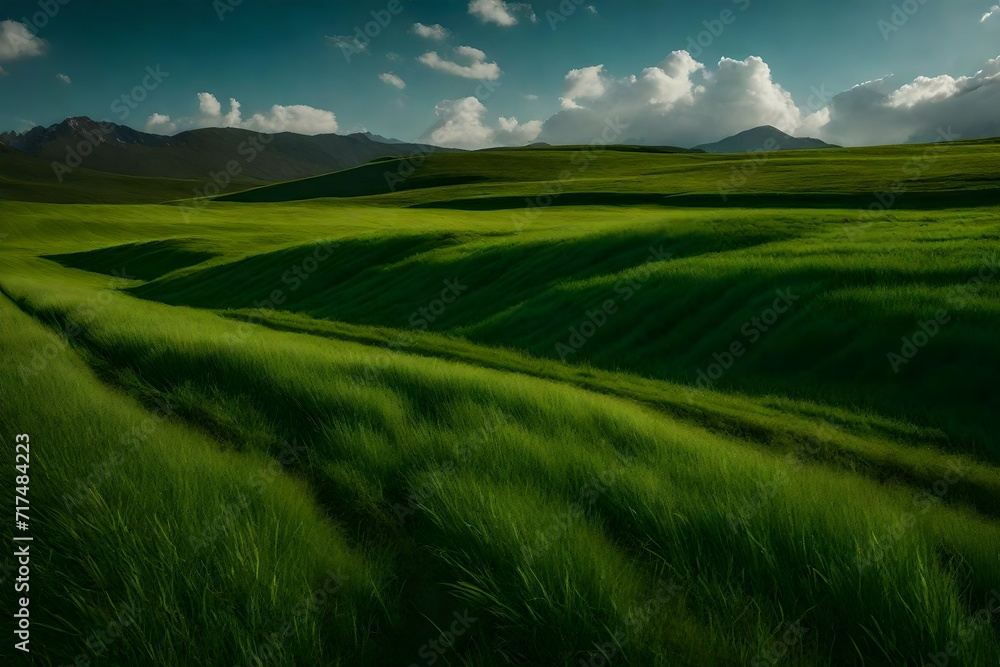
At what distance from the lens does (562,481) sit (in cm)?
477

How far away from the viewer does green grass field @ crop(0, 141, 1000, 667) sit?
9.98 feet

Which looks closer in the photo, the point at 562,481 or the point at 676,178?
the point at 562,481

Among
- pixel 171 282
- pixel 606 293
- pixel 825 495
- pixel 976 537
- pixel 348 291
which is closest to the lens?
pixel 976 537

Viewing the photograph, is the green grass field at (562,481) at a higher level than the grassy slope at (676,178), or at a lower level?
lower

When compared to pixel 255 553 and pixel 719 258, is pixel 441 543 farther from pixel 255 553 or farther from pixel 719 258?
pixel 719 258

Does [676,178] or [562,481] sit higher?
[676,178]

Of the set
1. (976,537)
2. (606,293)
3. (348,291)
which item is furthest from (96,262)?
(976,537)

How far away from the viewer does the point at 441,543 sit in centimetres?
395

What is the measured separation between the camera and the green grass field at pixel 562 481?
3043 mm

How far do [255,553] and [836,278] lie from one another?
13982 millimetres

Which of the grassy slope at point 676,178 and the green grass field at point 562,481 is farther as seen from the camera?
the grassy slope at point 676,178

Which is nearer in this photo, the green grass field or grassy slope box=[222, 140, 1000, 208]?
the green grass field

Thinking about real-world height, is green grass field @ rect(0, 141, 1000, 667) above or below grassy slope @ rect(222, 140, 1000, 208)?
below

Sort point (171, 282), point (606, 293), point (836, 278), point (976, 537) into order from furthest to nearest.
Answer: point (171, 282), point (606, 293), point (836, 278), point (976, 537)
